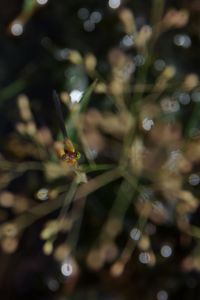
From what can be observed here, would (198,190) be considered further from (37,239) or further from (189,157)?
(37,239)

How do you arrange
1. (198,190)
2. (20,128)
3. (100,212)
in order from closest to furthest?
(20,128) < (198,190) < (100,212)

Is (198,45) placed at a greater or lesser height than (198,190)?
greater

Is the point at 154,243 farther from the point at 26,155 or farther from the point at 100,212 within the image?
the point at 26,155

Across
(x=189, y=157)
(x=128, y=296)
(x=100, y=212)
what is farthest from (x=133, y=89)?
(x=128, y=296)

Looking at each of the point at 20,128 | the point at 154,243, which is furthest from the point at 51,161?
the point at 154,243

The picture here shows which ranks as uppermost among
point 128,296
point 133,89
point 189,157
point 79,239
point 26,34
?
point 26,34

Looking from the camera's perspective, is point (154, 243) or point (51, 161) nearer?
point (51, 161)

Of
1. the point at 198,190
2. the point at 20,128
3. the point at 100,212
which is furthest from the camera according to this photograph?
the point at 100,212
